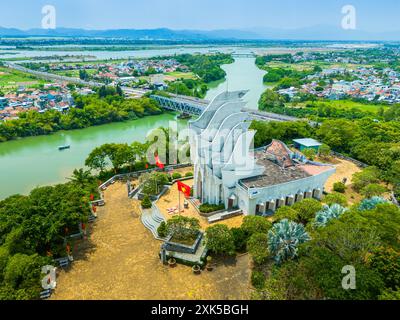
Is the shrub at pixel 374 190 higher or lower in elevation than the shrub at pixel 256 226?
higher

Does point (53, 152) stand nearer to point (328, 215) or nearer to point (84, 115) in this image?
point (84, 115)

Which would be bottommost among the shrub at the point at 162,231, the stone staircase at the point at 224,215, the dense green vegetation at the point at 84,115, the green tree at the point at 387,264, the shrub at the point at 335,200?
the shrub at the point at 162,231

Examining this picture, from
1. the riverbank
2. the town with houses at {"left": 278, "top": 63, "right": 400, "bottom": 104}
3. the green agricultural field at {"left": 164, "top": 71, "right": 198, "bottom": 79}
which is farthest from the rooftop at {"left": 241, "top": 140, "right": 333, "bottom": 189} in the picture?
the green agricultural field at {"left": 164, "top": 71, "right": 198, "bottom": 79}

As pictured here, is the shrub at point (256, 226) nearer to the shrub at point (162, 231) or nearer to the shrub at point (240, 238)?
the shrub at point (240, 238)

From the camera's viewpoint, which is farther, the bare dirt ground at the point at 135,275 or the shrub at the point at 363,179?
the shrub at the point at 363,179

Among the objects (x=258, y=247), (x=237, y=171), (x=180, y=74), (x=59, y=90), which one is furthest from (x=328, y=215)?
(x=180, y=74)

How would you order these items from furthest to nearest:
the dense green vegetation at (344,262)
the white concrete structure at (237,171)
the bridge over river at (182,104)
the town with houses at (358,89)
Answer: the town with houses at (358,89) → the bridge over river at (182,104) → the white concrete structure at (237,171) → the dense green vegetation at (344,262)

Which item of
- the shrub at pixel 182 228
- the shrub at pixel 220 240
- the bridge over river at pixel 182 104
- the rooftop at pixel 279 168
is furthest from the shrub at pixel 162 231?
the bridge over river at pixel 182 104

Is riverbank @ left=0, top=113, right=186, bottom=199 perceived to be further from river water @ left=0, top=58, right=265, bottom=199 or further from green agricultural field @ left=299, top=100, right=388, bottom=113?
green agricultural field @ left=299, top=100, right=388, bottom=113
